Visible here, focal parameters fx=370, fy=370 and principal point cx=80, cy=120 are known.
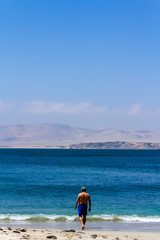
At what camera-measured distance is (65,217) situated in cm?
2534

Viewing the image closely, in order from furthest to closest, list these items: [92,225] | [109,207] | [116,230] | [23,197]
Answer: [23,197] < [109,207] < [92,225] < [116,230]

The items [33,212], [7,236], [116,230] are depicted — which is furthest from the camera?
[33,212]

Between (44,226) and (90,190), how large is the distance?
18215 mm

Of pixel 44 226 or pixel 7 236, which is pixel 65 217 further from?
pixel 7 236

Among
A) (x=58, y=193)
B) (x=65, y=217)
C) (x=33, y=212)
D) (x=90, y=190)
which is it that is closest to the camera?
(x=65, y=217)

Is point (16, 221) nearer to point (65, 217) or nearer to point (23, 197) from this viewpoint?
point (65, 217)

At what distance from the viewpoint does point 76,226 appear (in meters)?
22.2

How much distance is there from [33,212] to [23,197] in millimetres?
6968

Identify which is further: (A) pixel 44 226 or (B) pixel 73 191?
(B) pixel 73 191

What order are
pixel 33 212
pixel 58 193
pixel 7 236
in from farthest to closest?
pixel 58 193 → pixel 33 212 → pixel 7 236

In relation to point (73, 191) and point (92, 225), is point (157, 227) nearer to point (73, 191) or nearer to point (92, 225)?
point (92, 225)

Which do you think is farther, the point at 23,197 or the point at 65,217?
the point at 23,197

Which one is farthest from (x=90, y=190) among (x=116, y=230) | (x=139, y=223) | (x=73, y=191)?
(x=116, y=230)

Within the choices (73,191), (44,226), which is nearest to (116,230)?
(44,226)
